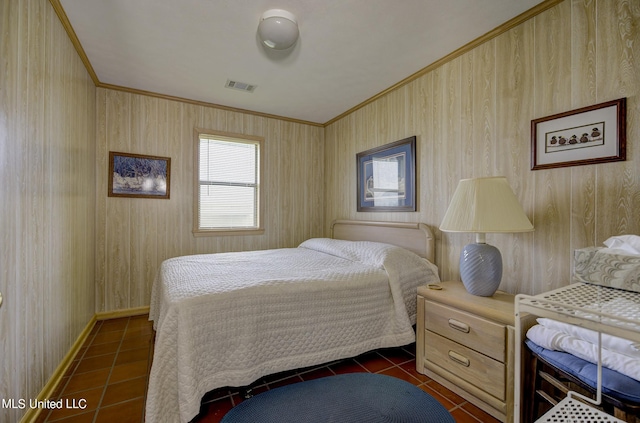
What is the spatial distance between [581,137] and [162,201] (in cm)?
377

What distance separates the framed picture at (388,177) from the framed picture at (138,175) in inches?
91.6

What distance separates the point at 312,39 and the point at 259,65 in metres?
0.65

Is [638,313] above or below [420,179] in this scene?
below

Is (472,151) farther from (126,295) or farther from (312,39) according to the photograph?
(126,295)

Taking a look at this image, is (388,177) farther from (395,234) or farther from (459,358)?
(459,358)

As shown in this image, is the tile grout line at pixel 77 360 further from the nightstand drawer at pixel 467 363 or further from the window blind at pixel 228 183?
the nightstand drawer at pixel 467 363

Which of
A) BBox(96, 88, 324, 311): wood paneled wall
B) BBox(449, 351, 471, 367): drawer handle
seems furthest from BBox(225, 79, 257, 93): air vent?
BBox(449, 351, 471, 367): drawer handle

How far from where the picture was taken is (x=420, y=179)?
272 centimetres

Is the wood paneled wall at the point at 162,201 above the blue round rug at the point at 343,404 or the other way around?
above

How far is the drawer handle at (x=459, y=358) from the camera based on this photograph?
1.67m

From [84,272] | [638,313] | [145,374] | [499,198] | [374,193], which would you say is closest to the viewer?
[638,313]

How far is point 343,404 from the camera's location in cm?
166

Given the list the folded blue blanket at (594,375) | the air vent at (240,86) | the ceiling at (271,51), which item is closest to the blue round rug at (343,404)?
the folded blue blanket at (594,375)

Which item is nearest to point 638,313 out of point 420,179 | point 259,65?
point 420,179
